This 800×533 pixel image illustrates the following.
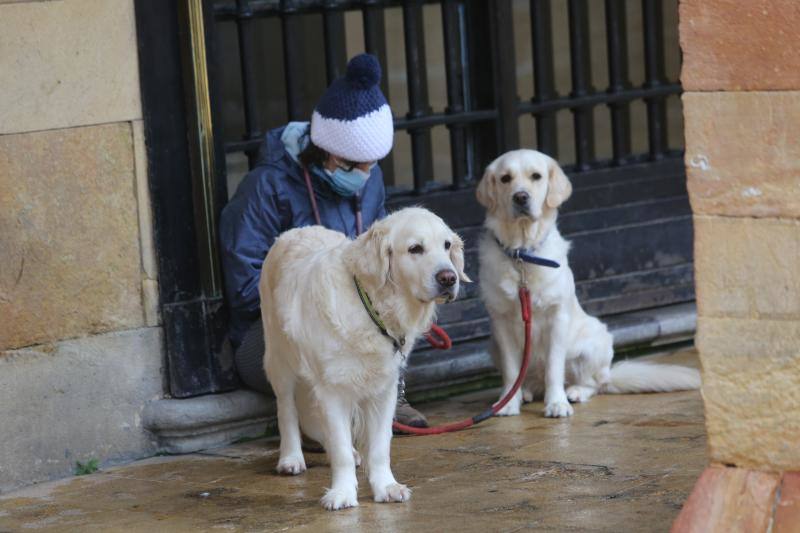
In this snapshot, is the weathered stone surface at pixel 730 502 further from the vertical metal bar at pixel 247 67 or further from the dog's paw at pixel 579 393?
the vertical metal bar at pixel 247 67

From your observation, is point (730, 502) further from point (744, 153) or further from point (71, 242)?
point (71, 242)

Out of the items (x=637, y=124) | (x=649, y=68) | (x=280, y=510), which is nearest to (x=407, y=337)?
(x=280, y=510)

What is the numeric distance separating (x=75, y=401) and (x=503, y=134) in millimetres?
2759

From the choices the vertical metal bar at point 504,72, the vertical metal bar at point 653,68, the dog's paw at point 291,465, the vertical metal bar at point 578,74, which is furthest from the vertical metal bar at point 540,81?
the dog's paw at point 291,465

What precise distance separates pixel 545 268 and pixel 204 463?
186 cm

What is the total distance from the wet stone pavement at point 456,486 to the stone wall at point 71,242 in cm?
25

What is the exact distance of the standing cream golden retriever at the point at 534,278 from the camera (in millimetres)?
6480

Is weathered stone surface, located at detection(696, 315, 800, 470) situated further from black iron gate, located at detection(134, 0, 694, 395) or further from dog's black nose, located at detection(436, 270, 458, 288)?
black iron gate, located at detection(134, 0, 694, 395)

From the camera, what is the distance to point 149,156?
6078 millimetres

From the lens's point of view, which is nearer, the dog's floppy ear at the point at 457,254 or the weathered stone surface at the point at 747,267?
the weathered stone surface at the point at 747,267

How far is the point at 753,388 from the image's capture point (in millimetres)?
3791

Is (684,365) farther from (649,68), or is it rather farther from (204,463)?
(204,463)

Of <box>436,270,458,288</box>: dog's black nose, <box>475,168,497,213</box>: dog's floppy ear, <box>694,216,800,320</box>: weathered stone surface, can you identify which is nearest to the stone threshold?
<box>475,168,497,213</box>: dog's floppy ear

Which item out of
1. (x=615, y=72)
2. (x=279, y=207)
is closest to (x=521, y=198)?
(x=279, y=207)
